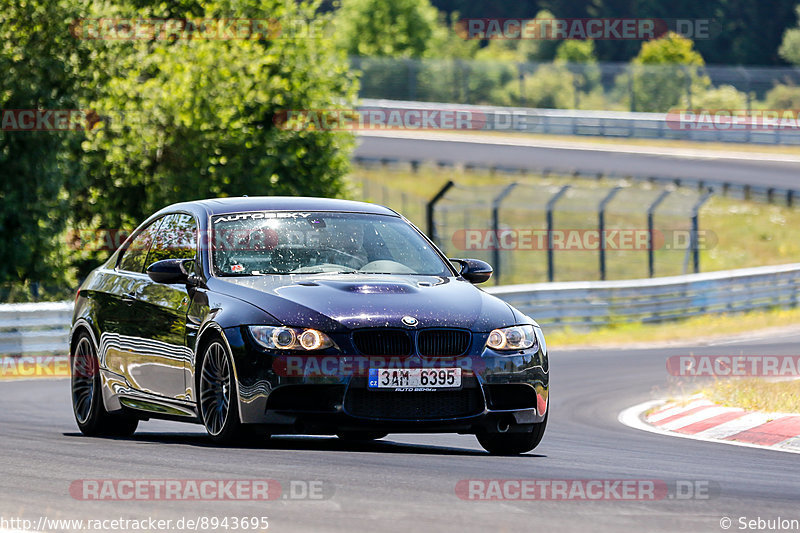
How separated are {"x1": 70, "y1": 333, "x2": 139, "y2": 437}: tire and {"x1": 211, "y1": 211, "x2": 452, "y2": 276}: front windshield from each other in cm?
160

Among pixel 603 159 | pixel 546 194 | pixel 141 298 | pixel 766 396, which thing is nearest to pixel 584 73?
pixel 603 159

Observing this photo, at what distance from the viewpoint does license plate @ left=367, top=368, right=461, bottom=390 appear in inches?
314

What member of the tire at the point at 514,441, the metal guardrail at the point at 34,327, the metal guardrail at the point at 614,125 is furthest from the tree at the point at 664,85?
the tire at the point at 514,441

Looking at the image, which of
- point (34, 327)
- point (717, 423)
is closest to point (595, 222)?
point (34, 327)

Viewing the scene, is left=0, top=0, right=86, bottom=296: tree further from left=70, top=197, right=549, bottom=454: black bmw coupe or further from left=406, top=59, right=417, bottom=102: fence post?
left=406, top=59, right=417, bottom=102: fence post

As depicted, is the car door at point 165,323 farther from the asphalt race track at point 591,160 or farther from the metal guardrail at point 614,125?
the metal guardrail at point 614,125

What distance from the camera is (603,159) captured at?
152 ft

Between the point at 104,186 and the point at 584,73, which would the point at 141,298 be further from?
the point at 584,73

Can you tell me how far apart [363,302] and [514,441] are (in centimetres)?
141

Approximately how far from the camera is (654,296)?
25.3m

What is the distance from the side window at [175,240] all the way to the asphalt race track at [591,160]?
1309 inches

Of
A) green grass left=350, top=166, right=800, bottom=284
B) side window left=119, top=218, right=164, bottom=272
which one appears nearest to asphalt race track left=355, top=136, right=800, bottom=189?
green grass left=350, top=166, right=800, bottom=284

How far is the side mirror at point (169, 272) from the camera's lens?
29.0 feet

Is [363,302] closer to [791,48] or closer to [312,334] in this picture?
[312,334]
